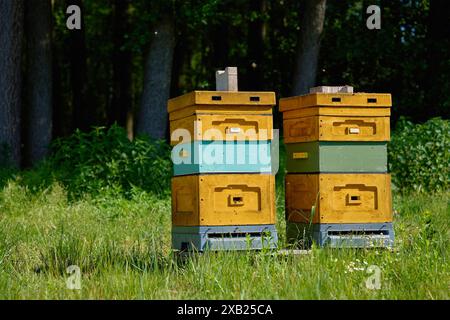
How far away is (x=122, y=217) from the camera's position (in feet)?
37.5

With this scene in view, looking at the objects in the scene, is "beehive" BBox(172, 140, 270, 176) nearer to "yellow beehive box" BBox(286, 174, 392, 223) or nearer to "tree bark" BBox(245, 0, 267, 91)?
"yellow beehive box" BBox(286, 174, 392, 223)

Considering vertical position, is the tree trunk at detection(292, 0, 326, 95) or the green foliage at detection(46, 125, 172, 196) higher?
the tree trunk at detection(292, 0, 326, 95)

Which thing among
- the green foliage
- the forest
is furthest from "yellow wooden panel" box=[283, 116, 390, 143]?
the green foliage

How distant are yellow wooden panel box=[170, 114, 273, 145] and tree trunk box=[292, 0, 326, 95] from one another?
9487 mm

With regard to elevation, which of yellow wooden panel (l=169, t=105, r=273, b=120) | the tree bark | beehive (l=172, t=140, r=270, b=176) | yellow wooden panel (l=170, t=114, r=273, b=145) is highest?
the tree bark

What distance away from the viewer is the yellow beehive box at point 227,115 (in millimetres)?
7473

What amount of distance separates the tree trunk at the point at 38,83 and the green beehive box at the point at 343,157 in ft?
28.7

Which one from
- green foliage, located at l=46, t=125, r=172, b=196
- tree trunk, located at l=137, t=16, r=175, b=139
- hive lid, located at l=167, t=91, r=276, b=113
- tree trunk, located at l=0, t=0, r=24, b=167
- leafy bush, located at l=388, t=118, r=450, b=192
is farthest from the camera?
tree trunk, located at l=137, t=16, r=175, b=139

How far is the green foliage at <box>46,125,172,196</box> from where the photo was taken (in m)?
13.0

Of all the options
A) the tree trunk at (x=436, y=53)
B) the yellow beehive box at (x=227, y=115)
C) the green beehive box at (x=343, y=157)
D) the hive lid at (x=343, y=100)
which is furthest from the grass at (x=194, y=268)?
the tree trunk at (x=436, y=53)

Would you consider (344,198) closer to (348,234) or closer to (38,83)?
(348,234)

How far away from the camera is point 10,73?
14.8 m

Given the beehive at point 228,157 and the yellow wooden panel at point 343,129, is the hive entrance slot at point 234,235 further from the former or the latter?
the yellow wooden panel at point 343,129

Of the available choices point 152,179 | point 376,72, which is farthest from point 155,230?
point 376,72
